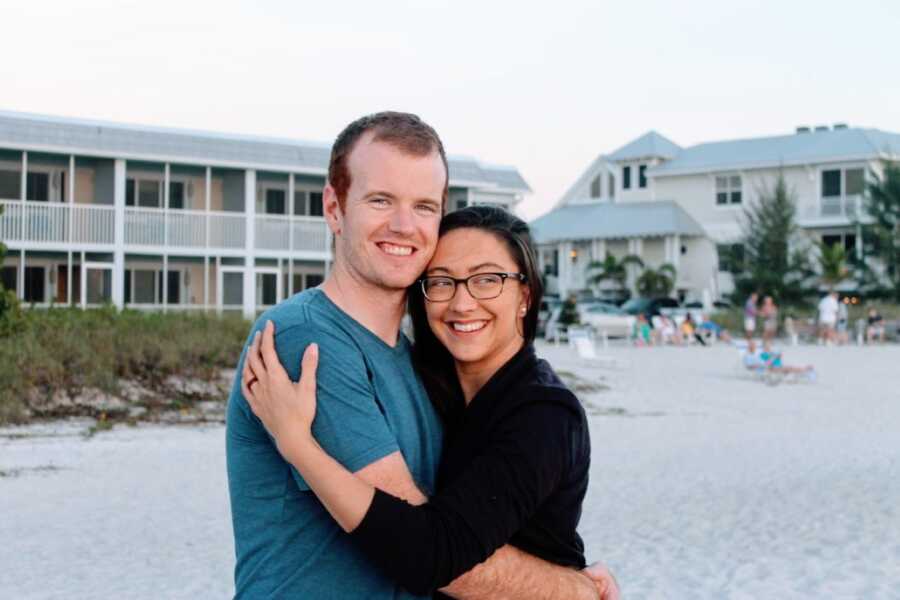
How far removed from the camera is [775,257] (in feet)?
144

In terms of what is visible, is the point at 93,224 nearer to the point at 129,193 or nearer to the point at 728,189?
Answer: the point at 129,193

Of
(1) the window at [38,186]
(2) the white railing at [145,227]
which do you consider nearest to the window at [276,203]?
(2) the white railing at [145,227]

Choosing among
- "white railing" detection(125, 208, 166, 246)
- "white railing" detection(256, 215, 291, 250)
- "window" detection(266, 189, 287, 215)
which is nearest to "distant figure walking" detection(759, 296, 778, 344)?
"white railing" detection(256, 215, 291, 250)

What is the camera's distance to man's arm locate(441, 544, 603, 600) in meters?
2.32

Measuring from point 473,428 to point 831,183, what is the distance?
49463mm

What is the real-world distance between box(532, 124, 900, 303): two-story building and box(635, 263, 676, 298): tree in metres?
1.61

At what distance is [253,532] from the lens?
2.31 m

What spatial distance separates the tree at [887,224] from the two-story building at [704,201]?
44.6 inches

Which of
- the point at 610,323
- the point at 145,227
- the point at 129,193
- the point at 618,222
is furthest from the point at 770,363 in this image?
the point at 618,222

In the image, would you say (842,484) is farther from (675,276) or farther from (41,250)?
(675,276)

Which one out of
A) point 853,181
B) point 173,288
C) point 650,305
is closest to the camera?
point 173,288

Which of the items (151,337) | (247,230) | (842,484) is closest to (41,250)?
(247,230)

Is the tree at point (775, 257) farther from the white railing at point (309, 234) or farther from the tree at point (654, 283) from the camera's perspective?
the white railing at point (309, 234)

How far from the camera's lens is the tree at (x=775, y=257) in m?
43.1
